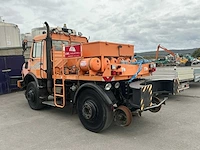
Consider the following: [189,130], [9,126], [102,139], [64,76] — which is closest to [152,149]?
[102,139]

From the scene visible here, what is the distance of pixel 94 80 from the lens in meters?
4.11

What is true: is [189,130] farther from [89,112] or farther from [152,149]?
[89,112]

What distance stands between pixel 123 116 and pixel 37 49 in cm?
374

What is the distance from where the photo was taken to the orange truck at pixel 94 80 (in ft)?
12.9

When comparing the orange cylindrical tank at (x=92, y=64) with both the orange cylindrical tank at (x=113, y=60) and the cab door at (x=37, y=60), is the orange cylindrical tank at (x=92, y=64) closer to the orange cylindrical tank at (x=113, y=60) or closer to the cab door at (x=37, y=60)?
the orange cylindrical tank at (x=113, y=60)

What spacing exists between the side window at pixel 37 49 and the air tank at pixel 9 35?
1209cm

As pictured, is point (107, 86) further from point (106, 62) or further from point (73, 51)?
point (73, 51)

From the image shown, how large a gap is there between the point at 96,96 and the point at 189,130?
223 centimetres

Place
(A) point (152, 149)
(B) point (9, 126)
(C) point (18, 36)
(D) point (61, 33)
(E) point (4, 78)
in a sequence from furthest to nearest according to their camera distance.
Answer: (C) point (18, 36) → (E) point (4, 78) → (D) point (61, 33) → (B) point (9, 126) → (A) point (152, 149)

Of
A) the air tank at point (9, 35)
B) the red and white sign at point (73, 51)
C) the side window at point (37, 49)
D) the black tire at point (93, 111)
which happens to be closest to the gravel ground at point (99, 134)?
the black tire at point (93, 111)

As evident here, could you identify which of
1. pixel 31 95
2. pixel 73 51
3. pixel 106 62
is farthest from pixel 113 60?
pixel 31 95

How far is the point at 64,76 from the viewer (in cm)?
486

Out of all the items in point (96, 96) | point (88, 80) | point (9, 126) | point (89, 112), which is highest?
point (88, 80)

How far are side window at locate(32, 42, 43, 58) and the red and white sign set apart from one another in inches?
53.9
